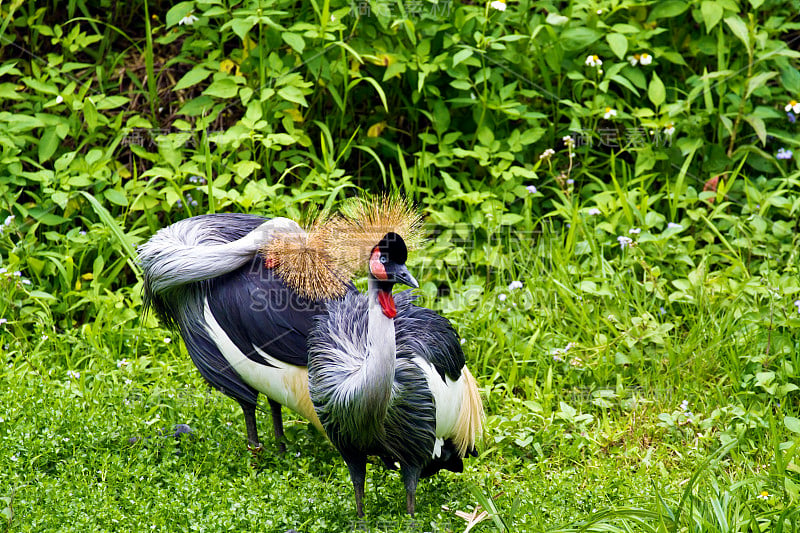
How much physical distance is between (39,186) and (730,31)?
366cm

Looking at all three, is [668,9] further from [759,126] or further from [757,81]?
[759,126]

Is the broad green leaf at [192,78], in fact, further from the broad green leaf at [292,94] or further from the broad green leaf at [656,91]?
the broad green leaf at [656,91]

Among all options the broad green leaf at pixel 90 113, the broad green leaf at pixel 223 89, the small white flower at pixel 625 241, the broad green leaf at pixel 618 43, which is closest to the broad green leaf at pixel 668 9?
the broad green leaf at pixel 618 43

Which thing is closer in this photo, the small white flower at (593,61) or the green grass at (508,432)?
the green grass at (508,432)

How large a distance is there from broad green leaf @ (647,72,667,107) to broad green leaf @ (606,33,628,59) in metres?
0.23

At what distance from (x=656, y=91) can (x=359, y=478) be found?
267 cm

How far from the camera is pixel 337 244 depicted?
2.78 m

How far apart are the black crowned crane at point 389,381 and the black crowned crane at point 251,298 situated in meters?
0.13

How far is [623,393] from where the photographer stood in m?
3.72

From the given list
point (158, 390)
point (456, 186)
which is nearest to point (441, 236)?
point (456, 186)

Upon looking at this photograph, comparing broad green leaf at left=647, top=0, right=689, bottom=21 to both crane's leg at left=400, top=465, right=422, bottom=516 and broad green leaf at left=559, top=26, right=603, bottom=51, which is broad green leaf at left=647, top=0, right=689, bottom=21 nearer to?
broad green leaf at left=559, top=26, right=603, bottom=51

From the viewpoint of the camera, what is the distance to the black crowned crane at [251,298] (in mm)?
2998

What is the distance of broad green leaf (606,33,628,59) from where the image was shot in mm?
4430

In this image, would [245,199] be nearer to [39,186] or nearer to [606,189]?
[39,186]
